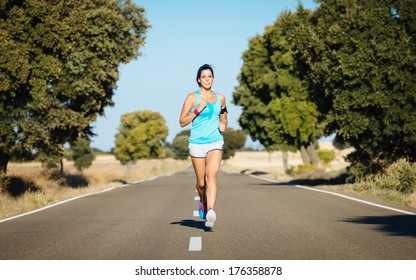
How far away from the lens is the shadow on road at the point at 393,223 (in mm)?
9008

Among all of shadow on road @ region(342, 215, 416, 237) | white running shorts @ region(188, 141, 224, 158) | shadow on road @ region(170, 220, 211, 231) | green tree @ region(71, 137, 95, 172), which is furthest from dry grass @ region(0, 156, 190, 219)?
green tree @ region(71, 137, 95, 172)

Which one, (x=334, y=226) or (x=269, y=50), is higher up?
(x=269, y=50)

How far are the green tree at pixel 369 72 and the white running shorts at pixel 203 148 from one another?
11.7 meters

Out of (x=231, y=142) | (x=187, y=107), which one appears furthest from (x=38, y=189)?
(x=231, y=142)

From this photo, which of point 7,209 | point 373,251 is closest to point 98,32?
point 7,209

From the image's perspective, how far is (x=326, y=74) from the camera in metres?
20.7

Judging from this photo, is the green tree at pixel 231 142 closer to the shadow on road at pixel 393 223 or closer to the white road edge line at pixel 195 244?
the shadow on road at pixel 393 223

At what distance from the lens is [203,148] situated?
8.80 metres

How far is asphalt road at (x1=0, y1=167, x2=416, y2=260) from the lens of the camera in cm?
731

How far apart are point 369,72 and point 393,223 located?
401 inches

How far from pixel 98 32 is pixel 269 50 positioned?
81.1 feet
